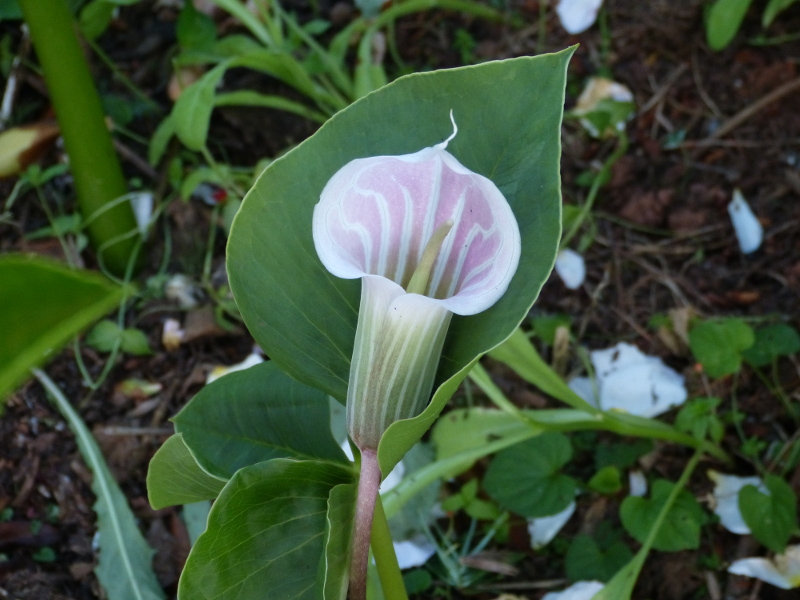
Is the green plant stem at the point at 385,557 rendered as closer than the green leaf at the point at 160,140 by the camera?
Yes

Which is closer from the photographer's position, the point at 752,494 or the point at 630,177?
the point at 752,494

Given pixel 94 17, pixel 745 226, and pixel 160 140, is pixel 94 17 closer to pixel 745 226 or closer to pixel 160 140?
pixel 160 140

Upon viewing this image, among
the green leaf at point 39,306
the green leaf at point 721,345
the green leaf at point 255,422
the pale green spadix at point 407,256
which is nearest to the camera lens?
the green leaf at point 39,306

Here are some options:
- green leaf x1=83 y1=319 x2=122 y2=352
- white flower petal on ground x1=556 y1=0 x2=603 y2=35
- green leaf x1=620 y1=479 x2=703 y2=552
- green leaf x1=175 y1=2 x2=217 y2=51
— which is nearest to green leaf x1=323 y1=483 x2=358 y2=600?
green leaf x1=620 y1=479 x2=703 y2=552

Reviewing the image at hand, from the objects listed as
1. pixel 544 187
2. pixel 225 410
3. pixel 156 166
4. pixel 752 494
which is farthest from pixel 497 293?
pixel 156 166

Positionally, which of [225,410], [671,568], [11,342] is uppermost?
[11,342]

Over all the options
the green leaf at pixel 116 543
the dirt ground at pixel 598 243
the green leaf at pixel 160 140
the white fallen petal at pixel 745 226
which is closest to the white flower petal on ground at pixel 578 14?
the dirt ground at pixel 598 243

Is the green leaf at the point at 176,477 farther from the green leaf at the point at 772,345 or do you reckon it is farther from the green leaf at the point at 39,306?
the green leaf at the point at 772,345

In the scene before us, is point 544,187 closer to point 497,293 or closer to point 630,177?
point 497,293
